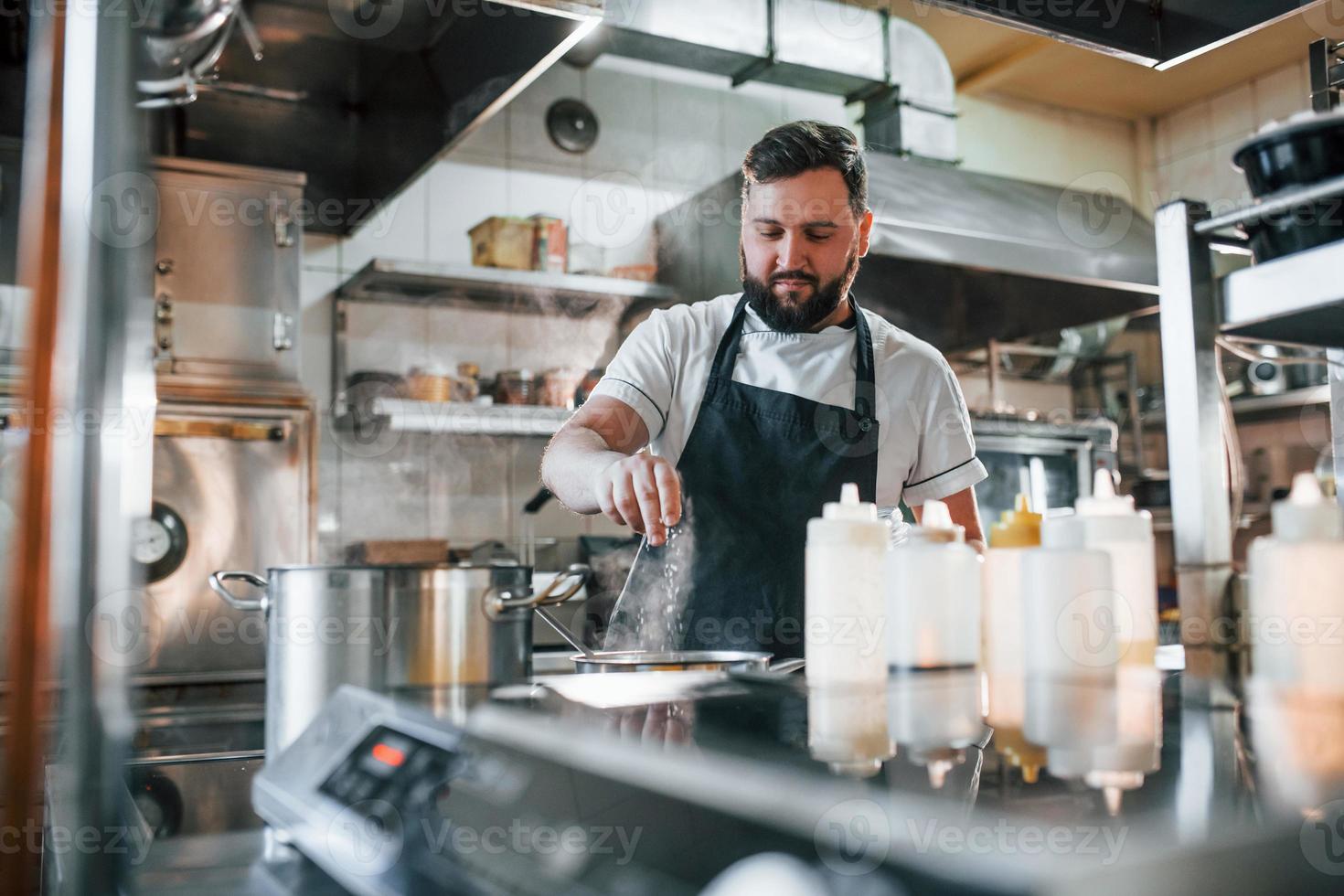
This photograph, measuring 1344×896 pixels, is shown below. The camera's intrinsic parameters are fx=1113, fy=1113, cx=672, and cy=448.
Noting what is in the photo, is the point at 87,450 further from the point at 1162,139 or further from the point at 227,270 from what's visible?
the point at 1162,139

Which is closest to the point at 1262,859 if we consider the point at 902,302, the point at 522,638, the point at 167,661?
the point at 522,638

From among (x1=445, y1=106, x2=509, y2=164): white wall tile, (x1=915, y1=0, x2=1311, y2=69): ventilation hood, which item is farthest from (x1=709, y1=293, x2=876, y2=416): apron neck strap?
(x1=445, y1=106, x2=509, y2=164): white wall tile

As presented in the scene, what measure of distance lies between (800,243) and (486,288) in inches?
73.4

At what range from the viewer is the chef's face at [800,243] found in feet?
5.60

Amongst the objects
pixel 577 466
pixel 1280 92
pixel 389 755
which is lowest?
pixel 389 755

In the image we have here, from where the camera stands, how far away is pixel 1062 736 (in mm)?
587

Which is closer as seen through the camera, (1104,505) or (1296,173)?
(1104,505)

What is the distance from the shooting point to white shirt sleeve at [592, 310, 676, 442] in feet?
5.70

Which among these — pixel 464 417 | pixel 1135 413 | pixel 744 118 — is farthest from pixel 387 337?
pixel 1135 413

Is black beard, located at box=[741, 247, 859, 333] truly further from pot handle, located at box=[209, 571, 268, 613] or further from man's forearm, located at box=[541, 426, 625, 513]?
pot handle, located at box=[209, 571, 268, 613]

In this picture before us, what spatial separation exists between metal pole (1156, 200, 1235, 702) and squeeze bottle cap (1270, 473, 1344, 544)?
287 millimetres

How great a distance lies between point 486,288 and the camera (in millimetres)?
3387

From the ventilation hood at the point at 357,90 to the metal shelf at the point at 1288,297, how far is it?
47.2 inches

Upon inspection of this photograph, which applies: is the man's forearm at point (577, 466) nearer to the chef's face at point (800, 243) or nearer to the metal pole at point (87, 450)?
the chef's face at point (800, 243)
